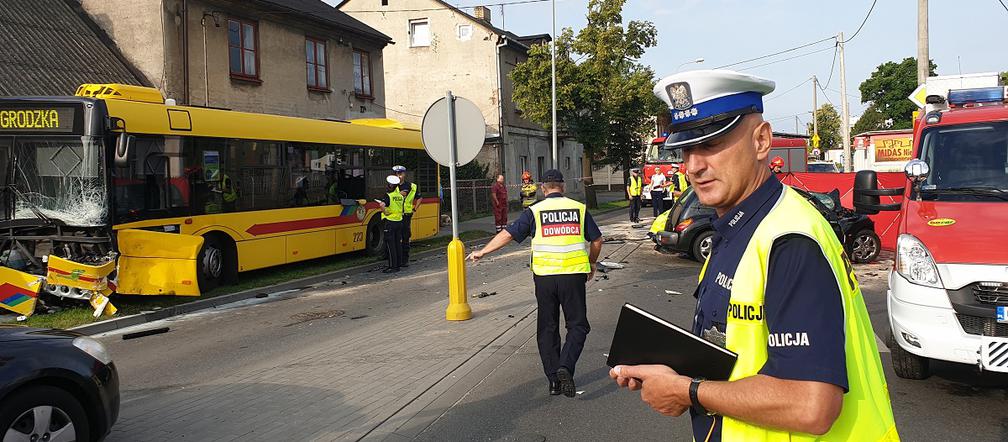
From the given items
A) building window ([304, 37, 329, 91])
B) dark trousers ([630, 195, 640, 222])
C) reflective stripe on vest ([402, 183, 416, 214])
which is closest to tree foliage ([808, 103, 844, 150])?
dark trousers ([630, 195, 640, 222])

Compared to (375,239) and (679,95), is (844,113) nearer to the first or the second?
(375,239)

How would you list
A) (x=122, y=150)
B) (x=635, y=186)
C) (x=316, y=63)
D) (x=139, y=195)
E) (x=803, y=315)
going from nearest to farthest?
(x=803, y=315) < (x=122, y=150) < (x=139, y=195) < (x=635, y=186) < (x=316, y=63)

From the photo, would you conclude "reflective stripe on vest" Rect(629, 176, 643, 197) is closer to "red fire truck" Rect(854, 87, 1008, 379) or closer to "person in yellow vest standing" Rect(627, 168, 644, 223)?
"person in yellow vest standing" Rect(627, 168, 644, 223)

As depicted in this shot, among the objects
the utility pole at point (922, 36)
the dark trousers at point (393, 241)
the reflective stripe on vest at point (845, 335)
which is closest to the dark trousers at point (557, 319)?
the reflective stripe on vest at point (845, 335)

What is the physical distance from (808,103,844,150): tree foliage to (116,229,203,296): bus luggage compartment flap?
71981 mm

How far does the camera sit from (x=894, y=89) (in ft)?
233

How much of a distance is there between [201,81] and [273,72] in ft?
9.63

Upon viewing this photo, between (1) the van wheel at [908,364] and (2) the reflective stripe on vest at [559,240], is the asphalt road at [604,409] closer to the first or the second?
(1) the van wheel at [908,364]

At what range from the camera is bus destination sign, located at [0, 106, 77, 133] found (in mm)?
10031

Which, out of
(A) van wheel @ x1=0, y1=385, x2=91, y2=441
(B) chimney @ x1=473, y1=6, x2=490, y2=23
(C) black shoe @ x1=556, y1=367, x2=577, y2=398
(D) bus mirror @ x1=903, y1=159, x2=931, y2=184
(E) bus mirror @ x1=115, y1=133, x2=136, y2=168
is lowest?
(C) black shoe @ x1=556, y1=367, x2=577, y2=398

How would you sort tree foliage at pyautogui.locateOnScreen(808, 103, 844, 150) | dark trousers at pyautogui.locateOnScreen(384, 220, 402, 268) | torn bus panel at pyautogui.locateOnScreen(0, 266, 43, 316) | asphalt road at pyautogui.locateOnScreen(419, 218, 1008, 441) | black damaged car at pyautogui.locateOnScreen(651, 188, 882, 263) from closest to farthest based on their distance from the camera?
asphalt road at pyautogui.locateOnScreen(419, 218, 1008, 441), torn bus panel at pyautogui.locateOnScreen(0, 266, 43, 316), black damaged car at pyautogui.locateOnScreen(651, 188, 882, 263), dark trousers at pyautogui.locateOnScreen(384, 220, 402, 268), tree foliage at pyautogui.locateOnScreen(808, 103, 844, 150)

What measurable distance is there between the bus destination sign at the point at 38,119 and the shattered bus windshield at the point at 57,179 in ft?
0.42

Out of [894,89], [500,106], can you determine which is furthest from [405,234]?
[894,89]

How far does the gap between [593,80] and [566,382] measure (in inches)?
1049
